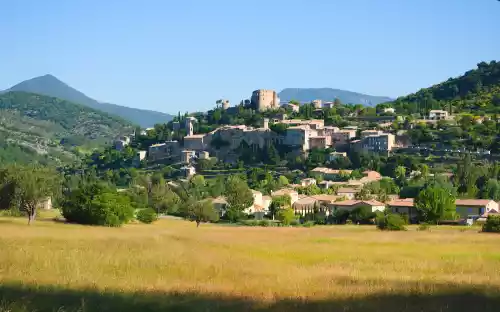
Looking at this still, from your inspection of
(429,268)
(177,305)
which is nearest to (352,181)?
(429,268)

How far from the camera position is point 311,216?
226ft

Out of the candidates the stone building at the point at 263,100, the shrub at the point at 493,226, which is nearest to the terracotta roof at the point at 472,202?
the shrub at the point at 493,226

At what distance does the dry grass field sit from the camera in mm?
11031

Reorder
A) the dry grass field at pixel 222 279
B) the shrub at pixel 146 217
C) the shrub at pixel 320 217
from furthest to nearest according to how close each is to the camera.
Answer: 1. the shrub at pixel 320 217
2. the shrub at pixel 146 217
3. the dry grass field at pixel 222 279

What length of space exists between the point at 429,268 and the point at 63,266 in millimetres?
8813

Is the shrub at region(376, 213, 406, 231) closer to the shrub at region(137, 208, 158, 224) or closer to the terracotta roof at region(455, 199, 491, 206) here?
the shrub at region(137, 208, 158, 224)

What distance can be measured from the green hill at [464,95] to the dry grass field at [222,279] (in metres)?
118

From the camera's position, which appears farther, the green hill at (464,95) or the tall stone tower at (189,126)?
the tall stone tower at (189,126)

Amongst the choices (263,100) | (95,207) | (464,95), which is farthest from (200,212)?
(464,95)

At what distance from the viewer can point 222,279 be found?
44.5 feet

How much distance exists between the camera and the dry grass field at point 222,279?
11031 mm

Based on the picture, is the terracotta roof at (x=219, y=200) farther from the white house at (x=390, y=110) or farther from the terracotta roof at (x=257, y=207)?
the white house at (x=390, y=110)

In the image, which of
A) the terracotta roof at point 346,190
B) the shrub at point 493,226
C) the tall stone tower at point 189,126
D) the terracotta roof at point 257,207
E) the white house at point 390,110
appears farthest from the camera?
the tall stone tower at point 189,126

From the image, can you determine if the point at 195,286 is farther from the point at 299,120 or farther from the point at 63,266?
the point at 299,120
